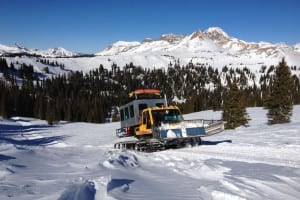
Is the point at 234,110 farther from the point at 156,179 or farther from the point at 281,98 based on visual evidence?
the point at 156,179

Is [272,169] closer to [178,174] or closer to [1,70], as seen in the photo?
[178,174]

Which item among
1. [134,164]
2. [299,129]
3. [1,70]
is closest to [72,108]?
[299,129]

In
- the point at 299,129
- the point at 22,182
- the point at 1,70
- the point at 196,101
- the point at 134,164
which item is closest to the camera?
the point at 22,182

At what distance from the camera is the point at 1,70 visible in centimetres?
19900

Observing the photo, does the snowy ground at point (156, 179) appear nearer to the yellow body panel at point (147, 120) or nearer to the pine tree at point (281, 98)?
the yellow body panel at point (147, 120)

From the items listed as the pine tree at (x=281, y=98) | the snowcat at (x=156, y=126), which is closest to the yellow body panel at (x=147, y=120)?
the snowcat at (x=156, y=126)

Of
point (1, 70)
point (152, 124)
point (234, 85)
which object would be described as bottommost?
point (152, 124)

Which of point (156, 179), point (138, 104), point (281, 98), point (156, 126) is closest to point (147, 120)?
point (156, 126)

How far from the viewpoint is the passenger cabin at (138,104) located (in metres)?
25.2

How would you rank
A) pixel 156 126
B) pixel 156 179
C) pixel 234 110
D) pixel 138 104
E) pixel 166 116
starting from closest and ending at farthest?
pixel 156 179 → pixel 156 126 → pixel 166 116 → pixel 138 104 → pixel 234 110

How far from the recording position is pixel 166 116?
22.5m

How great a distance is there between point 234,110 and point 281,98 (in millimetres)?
6302

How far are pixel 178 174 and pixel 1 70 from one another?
207m

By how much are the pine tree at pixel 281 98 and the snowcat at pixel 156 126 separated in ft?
58.7
